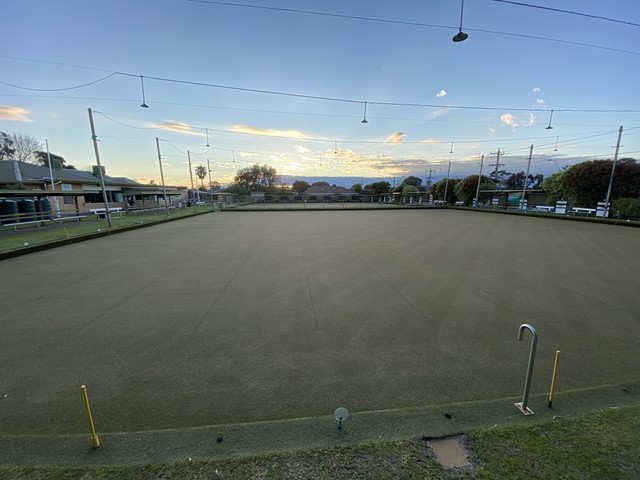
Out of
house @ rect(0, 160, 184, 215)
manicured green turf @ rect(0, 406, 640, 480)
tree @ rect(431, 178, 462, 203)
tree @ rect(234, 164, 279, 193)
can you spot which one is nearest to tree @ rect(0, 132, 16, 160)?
house @ rect(0, 160, 184, 215)

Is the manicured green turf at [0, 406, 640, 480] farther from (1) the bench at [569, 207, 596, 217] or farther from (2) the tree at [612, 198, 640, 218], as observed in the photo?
(1) the bench at [569, 207, 596, 217]

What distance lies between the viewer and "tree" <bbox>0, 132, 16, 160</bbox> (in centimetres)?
3975

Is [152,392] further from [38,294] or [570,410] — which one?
[38,294]

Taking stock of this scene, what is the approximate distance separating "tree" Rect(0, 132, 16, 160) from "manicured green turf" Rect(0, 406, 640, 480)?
60754mm

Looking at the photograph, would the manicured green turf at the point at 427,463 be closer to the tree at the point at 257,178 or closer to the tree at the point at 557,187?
the tree at the point at 557,187

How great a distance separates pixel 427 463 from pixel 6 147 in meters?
63.8

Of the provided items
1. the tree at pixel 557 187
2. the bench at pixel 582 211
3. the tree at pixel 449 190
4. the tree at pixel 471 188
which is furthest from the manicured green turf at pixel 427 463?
the tree at pixel 449 190

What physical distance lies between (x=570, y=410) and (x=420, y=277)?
438 centimetres

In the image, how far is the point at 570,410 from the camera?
8.25ft

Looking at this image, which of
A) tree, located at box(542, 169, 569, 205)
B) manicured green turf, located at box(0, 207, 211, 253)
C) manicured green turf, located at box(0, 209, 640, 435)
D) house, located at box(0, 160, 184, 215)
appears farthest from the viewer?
house, located at box(0, 160, 184, 215)

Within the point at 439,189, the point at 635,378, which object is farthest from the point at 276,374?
the point at 439,189

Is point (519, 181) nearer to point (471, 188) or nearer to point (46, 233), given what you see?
point (471, 188)

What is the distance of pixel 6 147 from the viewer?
132ft

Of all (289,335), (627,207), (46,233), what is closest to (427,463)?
(289,335)
